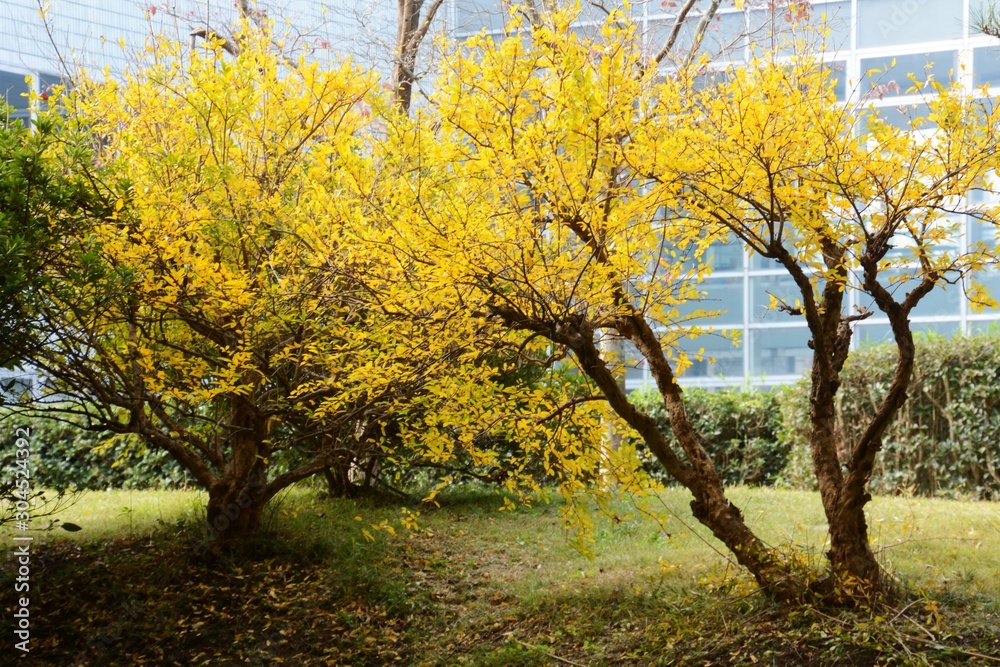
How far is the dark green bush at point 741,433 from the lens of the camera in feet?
29.1

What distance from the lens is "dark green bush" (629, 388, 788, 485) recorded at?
8875mm

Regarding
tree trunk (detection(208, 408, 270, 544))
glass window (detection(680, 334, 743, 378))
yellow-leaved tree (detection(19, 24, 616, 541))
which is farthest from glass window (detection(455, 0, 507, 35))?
glass window (detection(680, 334, 743, 378))

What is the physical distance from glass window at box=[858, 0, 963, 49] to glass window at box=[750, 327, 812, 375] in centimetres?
445

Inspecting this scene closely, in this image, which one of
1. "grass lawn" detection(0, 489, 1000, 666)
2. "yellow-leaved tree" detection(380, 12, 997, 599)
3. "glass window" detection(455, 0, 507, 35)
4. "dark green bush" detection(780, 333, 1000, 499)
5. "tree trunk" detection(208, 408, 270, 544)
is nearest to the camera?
"yellow-leaved tree" detection(380, 12, 997, 599)

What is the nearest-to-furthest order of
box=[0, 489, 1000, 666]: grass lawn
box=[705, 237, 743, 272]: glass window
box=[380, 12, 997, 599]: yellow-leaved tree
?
box=[380, 12, 997, 599]: yellow-leaved tree, box=[0, 489, 1000, 666]: grass lawn, box=[705, 237, 743, 272]: glass window

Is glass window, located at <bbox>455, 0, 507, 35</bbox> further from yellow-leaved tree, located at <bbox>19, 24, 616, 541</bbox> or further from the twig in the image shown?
the twig

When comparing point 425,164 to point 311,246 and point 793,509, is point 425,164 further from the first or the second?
point 793,509

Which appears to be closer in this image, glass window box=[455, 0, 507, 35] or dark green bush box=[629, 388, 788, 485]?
glass window box=[455, 0, 507, 35]

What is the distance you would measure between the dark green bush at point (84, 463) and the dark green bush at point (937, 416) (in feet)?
21.0

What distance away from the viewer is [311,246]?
3.92 m

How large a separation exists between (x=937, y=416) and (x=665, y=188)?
18.6 ft

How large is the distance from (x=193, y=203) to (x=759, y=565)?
128 inches

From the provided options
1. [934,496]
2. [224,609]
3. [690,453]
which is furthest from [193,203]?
[934,496]

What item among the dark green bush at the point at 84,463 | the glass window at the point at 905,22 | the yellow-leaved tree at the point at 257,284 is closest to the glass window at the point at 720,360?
the glass window at the point at 905,22
